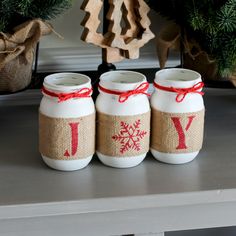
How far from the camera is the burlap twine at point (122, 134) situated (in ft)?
2.89

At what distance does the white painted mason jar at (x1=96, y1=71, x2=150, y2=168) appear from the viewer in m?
0.87

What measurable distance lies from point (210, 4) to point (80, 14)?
295 mm

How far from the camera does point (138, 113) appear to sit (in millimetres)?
883

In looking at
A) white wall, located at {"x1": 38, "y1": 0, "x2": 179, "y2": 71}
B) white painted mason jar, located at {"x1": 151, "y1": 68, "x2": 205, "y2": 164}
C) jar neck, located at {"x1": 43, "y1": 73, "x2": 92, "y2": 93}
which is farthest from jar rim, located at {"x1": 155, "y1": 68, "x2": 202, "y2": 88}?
white wall, located at {"x1": 38, "y1": 0, "x2": 179, "y2": 71}

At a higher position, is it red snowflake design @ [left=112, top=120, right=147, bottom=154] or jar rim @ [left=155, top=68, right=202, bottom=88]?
jar rim @ [left=155, top=68, right=202, bottom=88]

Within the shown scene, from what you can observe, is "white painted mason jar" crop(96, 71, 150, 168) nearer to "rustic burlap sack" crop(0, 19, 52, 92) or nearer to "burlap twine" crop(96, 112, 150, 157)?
"burlap twine" crop(96, 112, 150, 157)

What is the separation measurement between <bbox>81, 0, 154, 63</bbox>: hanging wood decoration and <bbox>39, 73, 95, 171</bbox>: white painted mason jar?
3.6 inches

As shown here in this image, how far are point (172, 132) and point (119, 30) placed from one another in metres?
0.20

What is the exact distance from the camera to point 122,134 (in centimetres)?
89

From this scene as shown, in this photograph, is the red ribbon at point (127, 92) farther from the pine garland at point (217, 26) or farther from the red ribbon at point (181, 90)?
the pine garland at point (217, 26)

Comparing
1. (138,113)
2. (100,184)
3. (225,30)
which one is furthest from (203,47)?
(100,184)

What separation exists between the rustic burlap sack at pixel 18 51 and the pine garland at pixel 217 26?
0.81ft

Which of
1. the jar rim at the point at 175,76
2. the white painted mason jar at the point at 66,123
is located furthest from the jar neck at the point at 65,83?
the jar rim at the point at 175,76

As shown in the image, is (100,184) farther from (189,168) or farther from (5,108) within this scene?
(5,108)
